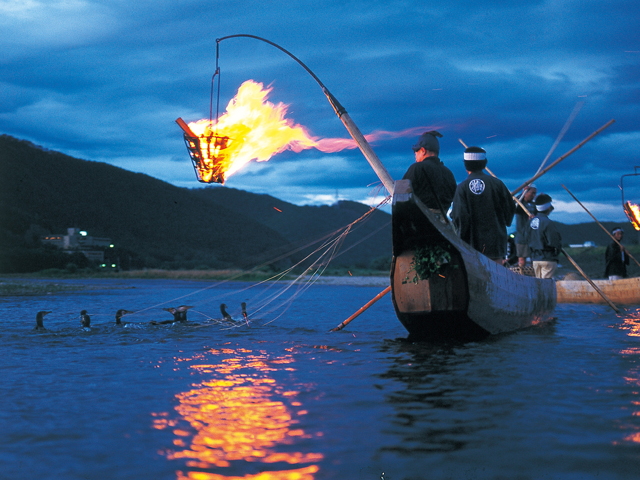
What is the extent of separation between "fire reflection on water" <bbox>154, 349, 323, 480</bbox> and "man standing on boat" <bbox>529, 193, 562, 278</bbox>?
912 cm

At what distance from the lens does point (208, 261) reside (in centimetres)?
9119

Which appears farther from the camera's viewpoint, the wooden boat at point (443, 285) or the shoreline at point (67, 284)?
the shoreline at point (67, 284)

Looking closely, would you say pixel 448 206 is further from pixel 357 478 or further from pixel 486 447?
pixel 357 478

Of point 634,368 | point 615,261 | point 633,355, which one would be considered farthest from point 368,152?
point 615,261

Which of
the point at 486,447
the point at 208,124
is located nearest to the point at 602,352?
the point at 486,447

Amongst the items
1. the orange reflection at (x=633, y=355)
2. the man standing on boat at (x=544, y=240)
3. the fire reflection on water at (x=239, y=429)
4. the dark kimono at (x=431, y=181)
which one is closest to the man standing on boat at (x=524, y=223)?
the man standing on boat at (x=544, y=240)

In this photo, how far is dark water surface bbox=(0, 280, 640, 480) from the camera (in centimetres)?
316

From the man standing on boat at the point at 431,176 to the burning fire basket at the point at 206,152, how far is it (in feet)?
9.22

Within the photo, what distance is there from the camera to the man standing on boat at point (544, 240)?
510 inches

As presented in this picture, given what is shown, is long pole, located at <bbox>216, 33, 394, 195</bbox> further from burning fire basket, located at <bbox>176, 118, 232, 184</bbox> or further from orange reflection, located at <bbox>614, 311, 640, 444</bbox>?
orange reflection, located at <bbox>614, 311, 640, 444</bbox>

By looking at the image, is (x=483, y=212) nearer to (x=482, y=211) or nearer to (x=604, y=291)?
(x=482, y=211)

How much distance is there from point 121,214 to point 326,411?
4135 inches

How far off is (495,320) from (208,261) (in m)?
85.5

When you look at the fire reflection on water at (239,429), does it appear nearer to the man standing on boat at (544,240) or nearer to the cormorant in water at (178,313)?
the cormorant in water at (178,313)
